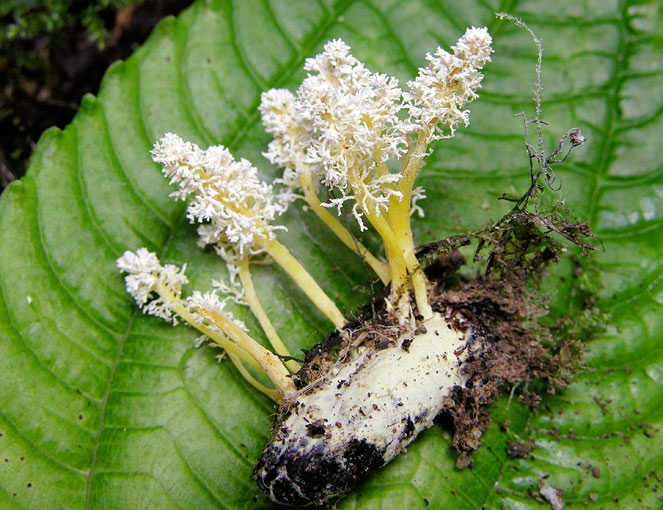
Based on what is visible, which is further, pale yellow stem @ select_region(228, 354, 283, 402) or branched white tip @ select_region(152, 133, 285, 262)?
pale yellow stem @ select_region(228, 354, 283, 402)

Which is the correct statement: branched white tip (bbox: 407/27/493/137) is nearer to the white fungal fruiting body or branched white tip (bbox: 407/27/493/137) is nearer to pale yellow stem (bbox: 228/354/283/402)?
the white fungal fruiting body

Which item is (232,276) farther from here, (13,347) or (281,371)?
(13,347)

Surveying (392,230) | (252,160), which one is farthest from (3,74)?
(392,230)

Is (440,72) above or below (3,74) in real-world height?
below

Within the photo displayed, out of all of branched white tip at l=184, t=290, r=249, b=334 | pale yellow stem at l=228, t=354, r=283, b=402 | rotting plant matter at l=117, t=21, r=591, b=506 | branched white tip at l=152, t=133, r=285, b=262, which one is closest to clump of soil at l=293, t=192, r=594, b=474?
rotting plant matter at l=117, t=21, r=591, b=506

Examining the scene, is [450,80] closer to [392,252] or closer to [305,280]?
[392,252]

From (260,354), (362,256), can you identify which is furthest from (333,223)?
(260,354)

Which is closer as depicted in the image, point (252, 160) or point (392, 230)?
point (392, 230)

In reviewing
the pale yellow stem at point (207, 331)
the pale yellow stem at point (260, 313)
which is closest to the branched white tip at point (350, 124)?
the pale yellow stem at point (260, 313)
